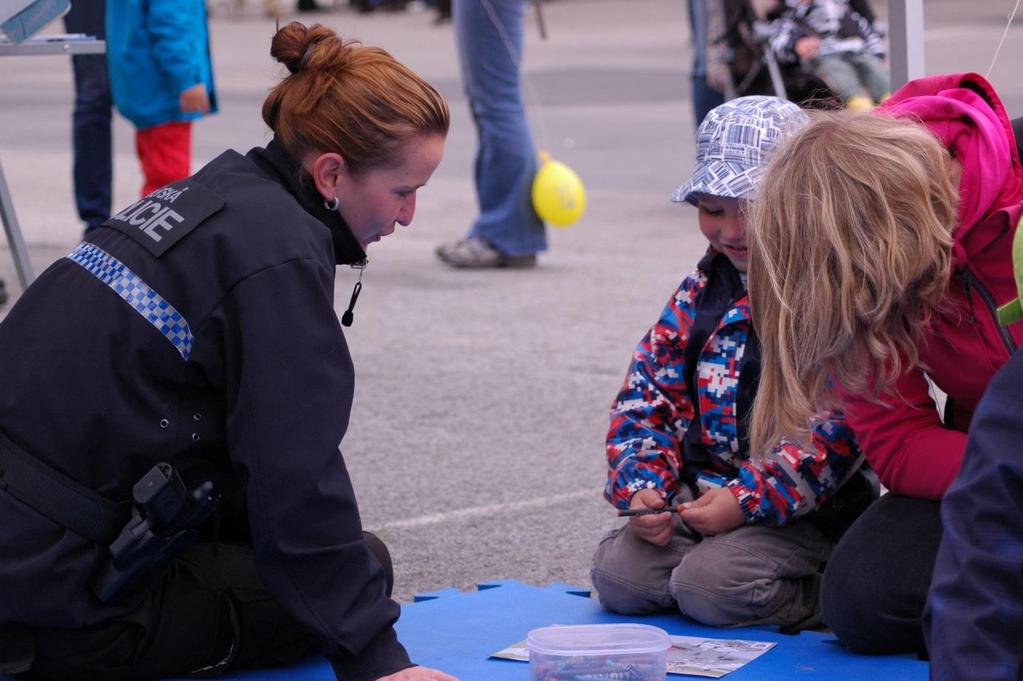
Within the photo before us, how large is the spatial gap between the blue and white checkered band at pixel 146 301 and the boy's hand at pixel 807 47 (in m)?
5.72

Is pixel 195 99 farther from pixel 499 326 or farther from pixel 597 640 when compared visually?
pixel 597 640

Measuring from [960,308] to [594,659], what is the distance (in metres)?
0.81

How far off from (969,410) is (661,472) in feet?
1.97

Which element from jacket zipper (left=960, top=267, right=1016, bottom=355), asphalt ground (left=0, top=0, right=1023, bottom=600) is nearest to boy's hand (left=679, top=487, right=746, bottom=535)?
asphalt ground (left=0, top=0, right=1023, bottom=600)

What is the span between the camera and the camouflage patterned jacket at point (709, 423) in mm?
2957

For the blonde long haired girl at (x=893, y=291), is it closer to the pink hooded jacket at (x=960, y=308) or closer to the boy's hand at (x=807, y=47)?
the pink hooded jacket at (x=960, y=308)

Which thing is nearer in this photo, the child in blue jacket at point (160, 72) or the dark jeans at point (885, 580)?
the dark jeans at point (885, 580)

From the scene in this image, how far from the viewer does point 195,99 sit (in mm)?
6340

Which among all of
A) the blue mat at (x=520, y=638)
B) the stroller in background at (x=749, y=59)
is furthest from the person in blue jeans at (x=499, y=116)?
the blue mat at (x=520, y=638)

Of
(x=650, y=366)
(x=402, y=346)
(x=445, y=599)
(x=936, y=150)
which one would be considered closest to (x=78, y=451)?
(x=445, y=599)

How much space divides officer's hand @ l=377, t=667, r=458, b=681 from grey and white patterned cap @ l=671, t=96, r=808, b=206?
3.42 feet

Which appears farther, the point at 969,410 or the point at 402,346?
the point at 402,346

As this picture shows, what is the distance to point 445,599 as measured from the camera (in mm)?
3154

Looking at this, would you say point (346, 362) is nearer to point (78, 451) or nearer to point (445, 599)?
point (78, 451)
